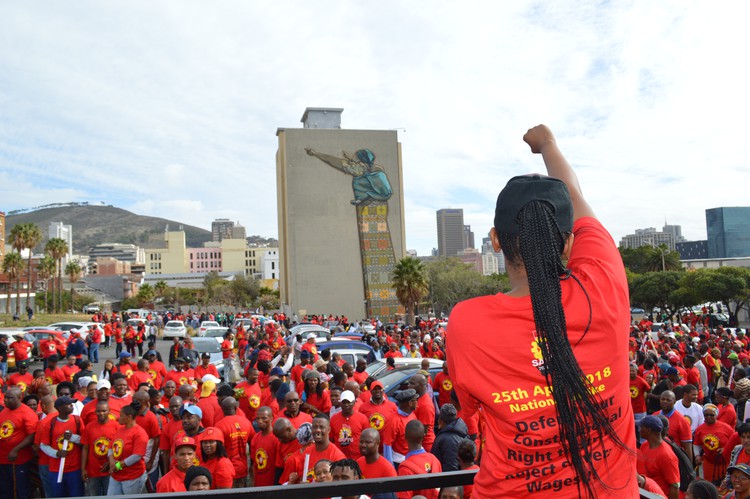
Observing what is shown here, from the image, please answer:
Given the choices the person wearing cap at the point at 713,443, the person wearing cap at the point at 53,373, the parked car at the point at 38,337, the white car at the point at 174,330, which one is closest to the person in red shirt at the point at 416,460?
the person wearing cap at the point at 713,443

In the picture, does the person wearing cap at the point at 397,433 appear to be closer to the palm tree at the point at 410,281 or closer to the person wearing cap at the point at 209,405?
the person wearing cap at the point at 209,405

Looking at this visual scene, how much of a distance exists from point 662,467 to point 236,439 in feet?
15.0

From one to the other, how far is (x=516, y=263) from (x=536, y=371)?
0.30 meters

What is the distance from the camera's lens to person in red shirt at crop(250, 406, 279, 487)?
22.1 ft

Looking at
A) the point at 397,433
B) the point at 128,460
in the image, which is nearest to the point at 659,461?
the point at 397,433

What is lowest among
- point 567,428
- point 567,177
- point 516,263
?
point 567,428

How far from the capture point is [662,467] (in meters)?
5.80

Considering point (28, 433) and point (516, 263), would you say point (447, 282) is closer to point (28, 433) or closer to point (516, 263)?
point (28, 433)

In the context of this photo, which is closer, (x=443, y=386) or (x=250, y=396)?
(x=250, y=396)

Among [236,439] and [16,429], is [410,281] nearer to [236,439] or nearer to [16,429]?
[16,429]

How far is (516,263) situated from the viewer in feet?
5.42

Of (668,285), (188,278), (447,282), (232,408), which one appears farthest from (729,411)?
(188,278)

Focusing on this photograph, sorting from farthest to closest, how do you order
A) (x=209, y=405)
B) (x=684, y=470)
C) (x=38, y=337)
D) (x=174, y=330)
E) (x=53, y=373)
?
(x=174, y=330) → (x=38, y=337) → (x=53, y=373) → (x=209, y=405) → (x=684, y=470)

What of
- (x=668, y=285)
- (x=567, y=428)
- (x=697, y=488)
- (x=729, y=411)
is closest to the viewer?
(x=567, y=428)
